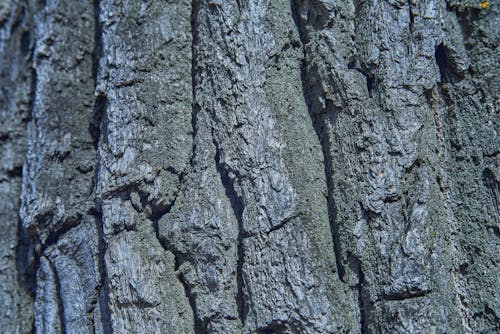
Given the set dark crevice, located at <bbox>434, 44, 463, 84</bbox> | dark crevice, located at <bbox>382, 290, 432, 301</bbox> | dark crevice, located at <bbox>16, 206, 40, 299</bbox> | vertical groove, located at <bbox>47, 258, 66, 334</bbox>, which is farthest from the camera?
dark crevice, located at <bbox>16, 206, 40, 299</bbox>

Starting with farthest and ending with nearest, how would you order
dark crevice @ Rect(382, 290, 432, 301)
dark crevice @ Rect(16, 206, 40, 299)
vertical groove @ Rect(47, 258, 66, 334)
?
dark crevice @ Rect(16, 206, 40, 299) → vertical groove @ Rect(47, 258, 66, 334) → dark crevice @ Rect(382, 290, 432, 301)

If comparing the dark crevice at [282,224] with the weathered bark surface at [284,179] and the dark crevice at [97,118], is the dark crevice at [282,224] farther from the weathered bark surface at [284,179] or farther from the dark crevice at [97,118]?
the dark crevice at [97,118]

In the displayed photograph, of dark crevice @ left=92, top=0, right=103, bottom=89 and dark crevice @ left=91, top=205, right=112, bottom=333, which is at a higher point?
dark crevice @ left=92, top=0, right=103, bottom=89

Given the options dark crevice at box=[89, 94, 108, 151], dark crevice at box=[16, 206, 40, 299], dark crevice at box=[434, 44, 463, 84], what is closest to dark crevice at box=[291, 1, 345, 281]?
dark crevice at box=[434, 44, 463, 84]

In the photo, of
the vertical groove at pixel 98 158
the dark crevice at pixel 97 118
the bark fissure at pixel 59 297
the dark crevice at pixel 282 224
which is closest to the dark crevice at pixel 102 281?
the vertical groove at pixel 98 158

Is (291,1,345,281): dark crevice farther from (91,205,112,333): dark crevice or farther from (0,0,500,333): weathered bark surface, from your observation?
(91,205,112,333): dark crevice

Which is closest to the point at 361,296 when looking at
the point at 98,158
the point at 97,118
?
the point at 98,158

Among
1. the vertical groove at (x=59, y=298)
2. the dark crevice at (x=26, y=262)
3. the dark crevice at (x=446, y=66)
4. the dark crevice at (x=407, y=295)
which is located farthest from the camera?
the dark crevice at (x=26, y=262)

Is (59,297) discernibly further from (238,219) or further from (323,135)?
(323,135)
